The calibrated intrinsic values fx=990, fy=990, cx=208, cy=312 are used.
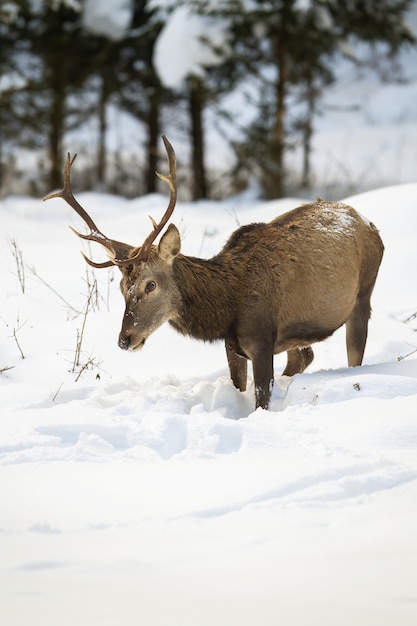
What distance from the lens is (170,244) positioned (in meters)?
5.79

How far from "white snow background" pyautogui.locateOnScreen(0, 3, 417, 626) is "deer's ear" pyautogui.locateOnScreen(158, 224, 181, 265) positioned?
2.59 ft

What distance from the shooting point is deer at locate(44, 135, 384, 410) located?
571 centimetres

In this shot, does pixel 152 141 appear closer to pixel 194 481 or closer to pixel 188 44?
pixel 188 44

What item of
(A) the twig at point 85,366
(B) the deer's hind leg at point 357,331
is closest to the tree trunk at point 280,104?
(B) the deer's hind leg at point 357,331

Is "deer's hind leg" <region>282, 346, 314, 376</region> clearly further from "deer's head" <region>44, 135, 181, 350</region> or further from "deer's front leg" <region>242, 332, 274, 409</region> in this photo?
"deer's head" <region>44, 135, 181, 350</region>

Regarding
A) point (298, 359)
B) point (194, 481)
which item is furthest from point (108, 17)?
point (194, 481)

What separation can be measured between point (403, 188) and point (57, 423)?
5.51 metres

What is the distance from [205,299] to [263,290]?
0.35 meters

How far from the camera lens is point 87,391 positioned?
5914 mm

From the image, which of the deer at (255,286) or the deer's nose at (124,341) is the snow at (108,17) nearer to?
the deer at (255,286)

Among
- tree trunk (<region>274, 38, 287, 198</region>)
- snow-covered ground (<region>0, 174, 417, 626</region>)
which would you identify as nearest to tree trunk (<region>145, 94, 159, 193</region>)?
tree trunk (<region>274, 38, 287, 198</region>)

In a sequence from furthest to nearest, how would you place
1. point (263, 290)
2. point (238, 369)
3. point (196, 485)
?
point (238, 369) → point (263, 290) → point (196, 485)

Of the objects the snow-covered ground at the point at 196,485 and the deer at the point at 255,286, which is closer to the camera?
the snow-covered ground at the point at 196,485

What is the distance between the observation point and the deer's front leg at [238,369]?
6062 mm
